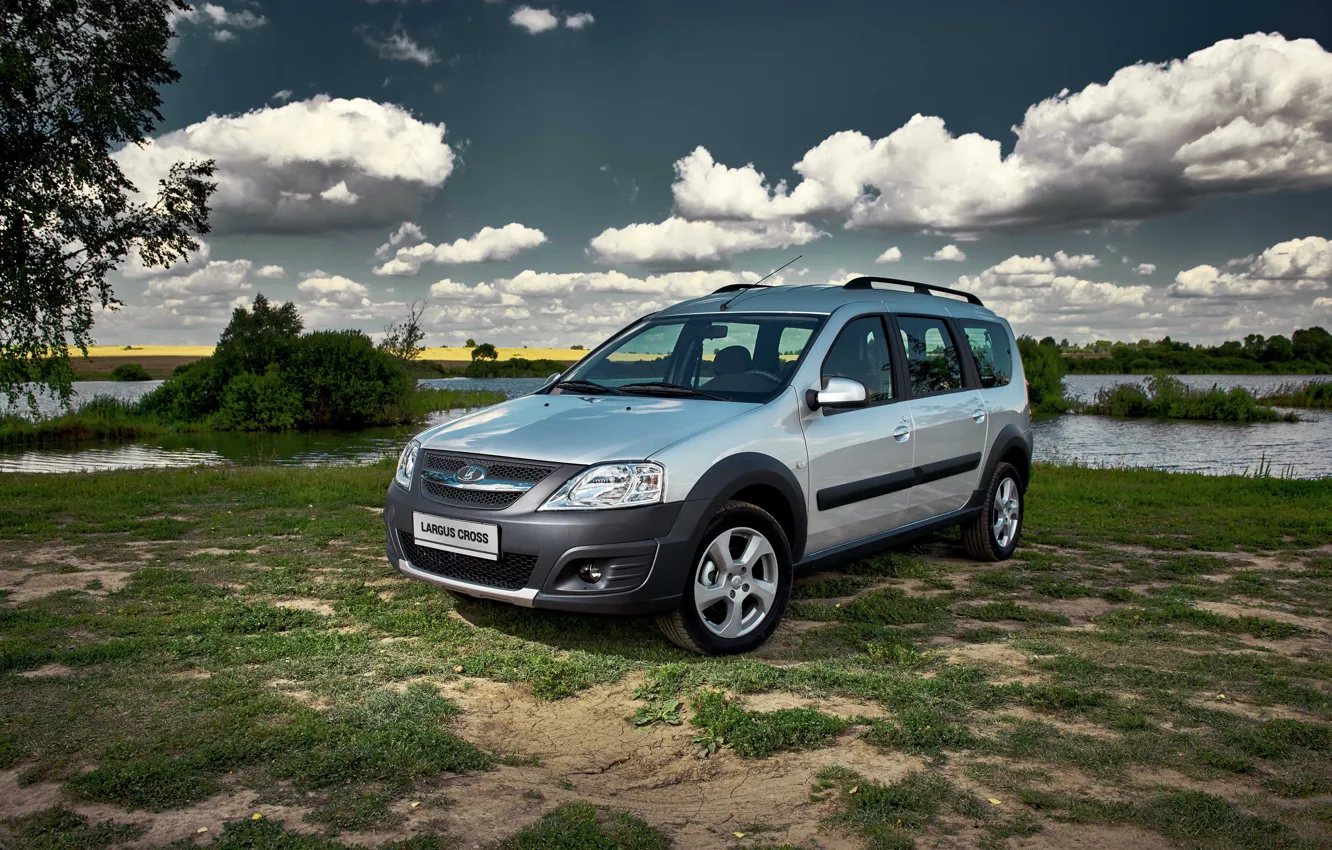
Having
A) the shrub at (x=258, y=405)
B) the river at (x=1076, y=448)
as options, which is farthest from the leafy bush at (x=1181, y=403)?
the shrub at (x=258, y=405)

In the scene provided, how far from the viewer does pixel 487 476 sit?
4.60 metres

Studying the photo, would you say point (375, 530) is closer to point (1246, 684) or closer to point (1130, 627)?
point (1130, 627)

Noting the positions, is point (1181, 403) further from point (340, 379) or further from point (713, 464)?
point (713, 464)

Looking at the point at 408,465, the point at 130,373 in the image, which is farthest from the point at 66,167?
the point at 130,373

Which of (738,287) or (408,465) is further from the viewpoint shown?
(738,287)

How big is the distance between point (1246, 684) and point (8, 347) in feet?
60.9

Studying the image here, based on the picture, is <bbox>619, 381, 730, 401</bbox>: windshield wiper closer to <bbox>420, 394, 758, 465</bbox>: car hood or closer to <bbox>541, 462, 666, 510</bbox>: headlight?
<bbox>420, 394, 758, 465</bbox>: car hood

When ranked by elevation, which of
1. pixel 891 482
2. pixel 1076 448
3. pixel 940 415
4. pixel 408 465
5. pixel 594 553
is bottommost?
pixel 1076 448

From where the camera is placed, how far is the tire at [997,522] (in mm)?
7301

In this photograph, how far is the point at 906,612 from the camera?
568 cm

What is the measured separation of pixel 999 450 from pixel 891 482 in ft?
6.03

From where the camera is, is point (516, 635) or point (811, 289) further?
point (811, 289)

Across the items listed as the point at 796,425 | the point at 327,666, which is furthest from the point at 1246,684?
the point at 327,666

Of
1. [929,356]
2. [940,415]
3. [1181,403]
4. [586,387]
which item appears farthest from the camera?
[1181,403]
